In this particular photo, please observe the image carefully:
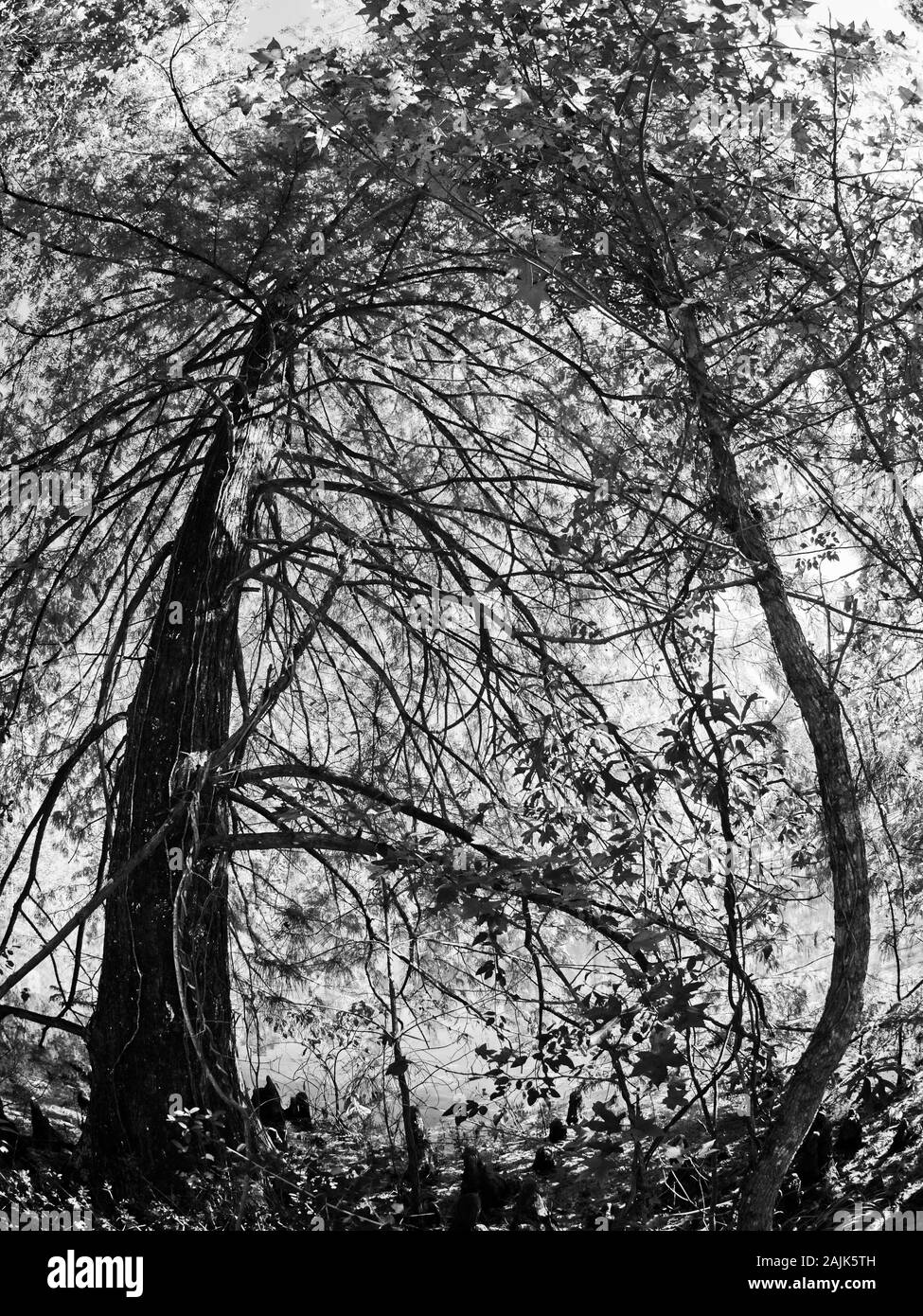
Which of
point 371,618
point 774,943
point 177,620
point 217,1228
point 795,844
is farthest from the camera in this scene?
point 371,618

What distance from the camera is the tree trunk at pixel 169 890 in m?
3.90

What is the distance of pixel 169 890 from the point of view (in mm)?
4113

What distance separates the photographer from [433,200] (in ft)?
14.7

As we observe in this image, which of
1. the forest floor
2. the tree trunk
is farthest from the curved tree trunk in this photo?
the tree trunk

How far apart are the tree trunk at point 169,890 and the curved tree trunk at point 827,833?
1604mm

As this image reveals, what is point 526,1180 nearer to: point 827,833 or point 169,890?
point 169,890

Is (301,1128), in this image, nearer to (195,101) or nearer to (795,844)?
(795,844)

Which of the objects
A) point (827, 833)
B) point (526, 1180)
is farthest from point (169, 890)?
point (827, 833)

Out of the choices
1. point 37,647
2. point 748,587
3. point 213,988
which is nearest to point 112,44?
point 37,647

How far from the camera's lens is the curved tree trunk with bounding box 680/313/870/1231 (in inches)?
122

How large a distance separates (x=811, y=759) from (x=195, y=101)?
3.40 metres

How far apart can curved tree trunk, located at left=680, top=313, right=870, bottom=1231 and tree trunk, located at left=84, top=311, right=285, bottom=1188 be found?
5.26 ft

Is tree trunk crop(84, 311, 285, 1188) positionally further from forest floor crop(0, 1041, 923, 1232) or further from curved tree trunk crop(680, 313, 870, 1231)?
curved tree trunk crop(680, 313, 870, 1231)

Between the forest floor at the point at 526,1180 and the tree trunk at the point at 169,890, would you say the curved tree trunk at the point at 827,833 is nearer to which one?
the forest floor at the point at 526,1180
